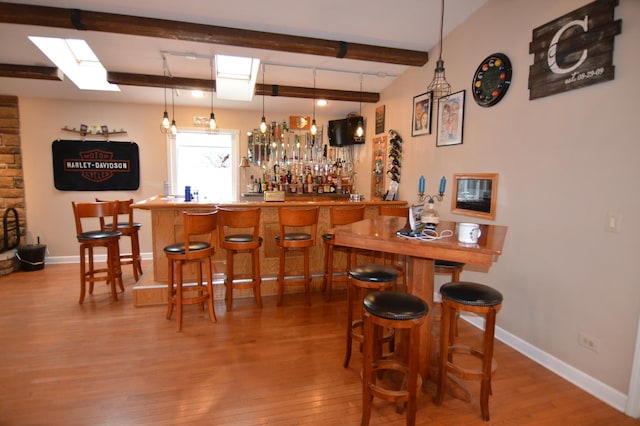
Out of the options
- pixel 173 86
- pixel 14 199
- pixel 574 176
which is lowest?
pixel 14 199

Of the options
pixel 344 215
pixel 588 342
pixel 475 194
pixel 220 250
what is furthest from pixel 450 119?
pixel 220 250

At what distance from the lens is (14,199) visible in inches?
199

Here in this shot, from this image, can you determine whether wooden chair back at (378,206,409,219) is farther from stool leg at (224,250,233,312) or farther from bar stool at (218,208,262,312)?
stool leg at (224,250,233,312)

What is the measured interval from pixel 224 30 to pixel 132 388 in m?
3.22

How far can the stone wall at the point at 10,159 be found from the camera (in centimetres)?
493

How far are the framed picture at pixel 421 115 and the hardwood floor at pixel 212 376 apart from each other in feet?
7.75

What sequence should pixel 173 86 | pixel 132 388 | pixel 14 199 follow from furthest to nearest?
pixel 14 199
pixel 173 86
pixel 132 388

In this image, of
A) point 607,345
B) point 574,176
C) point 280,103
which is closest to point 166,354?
Result: point 607,345

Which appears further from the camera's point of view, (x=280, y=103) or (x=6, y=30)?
(x=280, y=103)

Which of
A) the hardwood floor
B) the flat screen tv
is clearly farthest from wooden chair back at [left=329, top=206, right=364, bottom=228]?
the flat screen tv

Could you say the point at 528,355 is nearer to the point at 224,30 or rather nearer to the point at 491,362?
the point at 491,362

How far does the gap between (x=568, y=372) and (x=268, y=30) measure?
3.99 meters

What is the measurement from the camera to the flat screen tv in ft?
19.1

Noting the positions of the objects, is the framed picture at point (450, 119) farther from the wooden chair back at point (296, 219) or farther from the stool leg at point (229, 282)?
the stool leg at point (229, 282)
